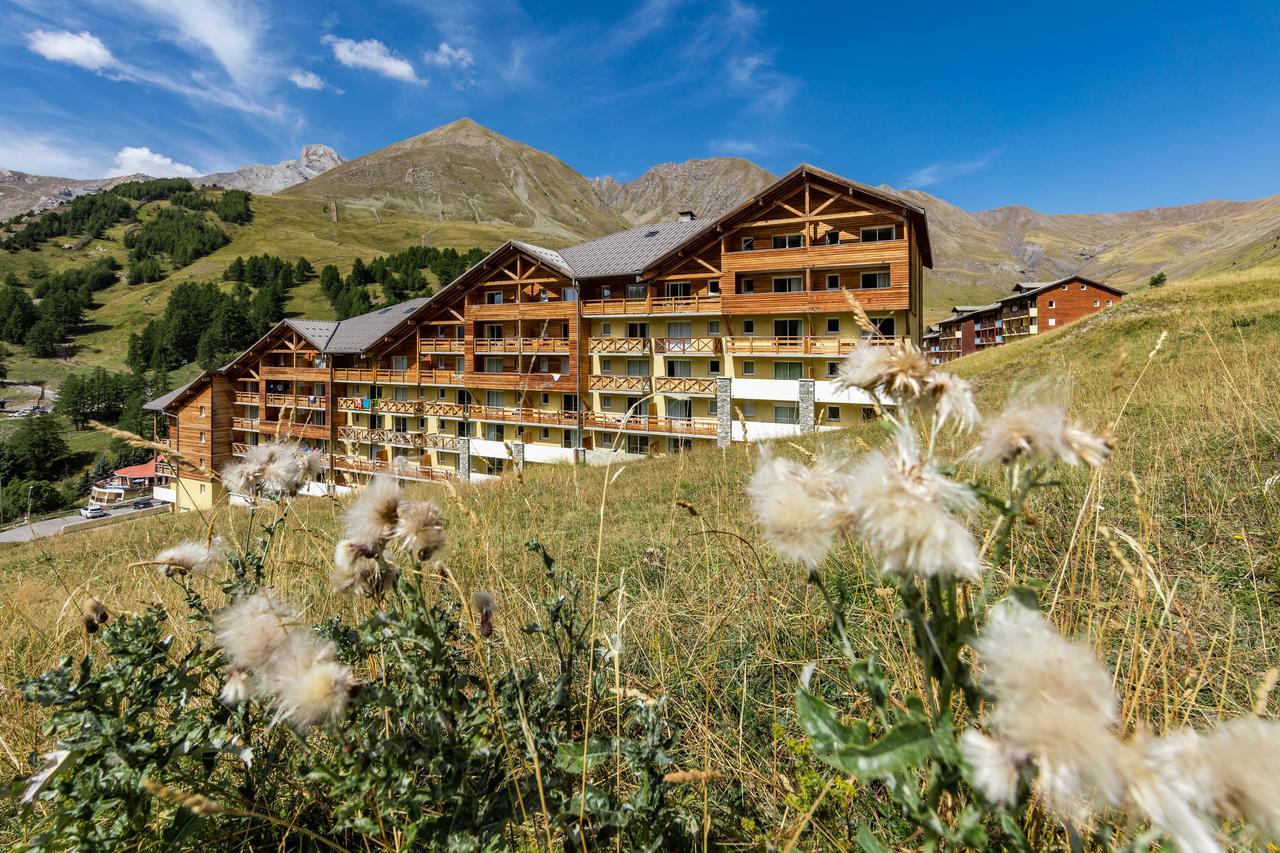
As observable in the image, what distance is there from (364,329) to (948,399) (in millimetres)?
41822

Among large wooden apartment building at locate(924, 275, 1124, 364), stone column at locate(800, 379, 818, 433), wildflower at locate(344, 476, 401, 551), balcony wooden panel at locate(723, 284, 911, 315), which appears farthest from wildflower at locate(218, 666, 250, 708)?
large wooden apartment building at locate(924, 275, 1124, 364)

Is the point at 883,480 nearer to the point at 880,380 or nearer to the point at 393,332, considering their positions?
the point at 880,380

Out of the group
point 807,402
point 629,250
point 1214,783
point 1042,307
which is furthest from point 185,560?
point 1042,307

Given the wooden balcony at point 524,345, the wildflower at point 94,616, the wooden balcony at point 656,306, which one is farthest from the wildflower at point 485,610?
the wooden balcony at point 524,345

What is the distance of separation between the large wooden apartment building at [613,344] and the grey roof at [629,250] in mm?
145

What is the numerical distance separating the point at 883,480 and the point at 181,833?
6.34ft

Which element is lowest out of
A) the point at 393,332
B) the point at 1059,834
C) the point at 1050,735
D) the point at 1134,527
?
the point at 1059,834

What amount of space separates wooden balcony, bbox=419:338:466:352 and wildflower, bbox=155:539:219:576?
111ft

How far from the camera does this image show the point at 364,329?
3747cm

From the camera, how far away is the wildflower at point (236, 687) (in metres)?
1.37

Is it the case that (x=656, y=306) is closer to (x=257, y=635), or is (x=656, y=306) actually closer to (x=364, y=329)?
(x=364, y=329)

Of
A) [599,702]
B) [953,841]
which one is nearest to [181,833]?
[599,702]

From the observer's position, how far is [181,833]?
1.42 metres

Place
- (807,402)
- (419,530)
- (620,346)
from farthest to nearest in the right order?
1. (620,346)
2. (807,402)
3. (419,530)
